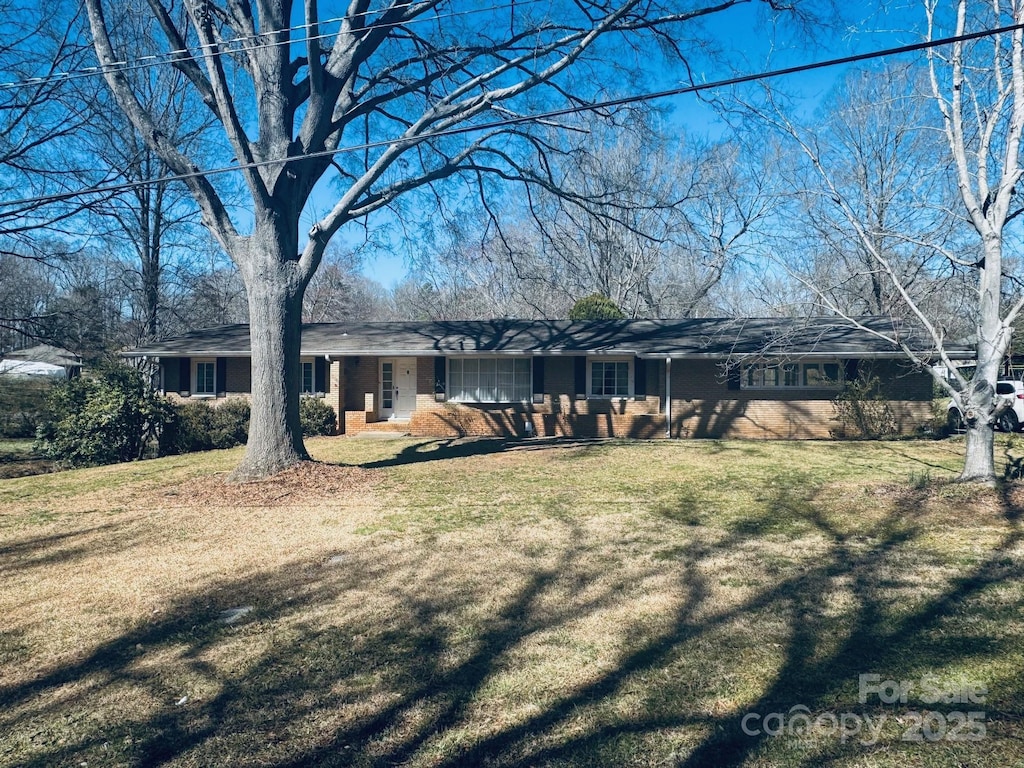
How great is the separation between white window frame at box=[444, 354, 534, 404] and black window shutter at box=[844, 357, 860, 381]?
29.4 feet

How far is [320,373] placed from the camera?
21188 millimetres

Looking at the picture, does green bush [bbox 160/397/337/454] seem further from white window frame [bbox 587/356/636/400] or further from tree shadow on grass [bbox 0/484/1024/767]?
tree shadow on grass [bbox 0/484/1024/767]

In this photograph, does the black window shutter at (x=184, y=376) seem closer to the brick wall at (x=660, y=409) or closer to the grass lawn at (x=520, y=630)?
the brick wall at (x=660, y=409)

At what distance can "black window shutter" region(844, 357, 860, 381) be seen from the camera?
18406 millimetres

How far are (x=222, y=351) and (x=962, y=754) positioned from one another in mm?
21025

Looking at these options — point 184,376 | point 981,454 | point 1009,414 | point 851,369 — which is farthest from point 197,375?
point 1009,414

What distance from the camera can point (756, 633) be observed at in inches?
197

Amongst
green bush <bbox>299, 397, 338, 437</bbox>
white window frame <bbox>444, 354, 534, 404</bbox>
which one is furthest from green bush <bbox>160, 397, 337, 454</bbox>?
white window frame <bbox>444, 354, 534, 404</bbox>

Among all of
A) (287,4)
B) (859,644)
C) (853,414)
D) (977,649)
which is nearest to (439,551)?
(859,644)

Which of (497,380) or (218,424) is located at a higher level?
(497,380)

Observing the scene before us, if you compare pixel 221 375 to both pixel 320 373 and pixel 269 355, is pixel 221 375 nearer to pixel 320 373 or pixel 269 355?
pixel 320 373

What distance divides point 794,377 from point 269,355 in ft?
48.0

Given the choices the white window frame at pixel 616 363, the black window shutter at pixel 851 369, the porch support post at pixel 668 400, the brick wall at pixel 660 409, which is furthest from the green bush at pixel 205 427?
the black window shutter at pixel 851 369

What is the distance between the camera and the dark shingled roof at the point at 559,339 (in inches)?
725
